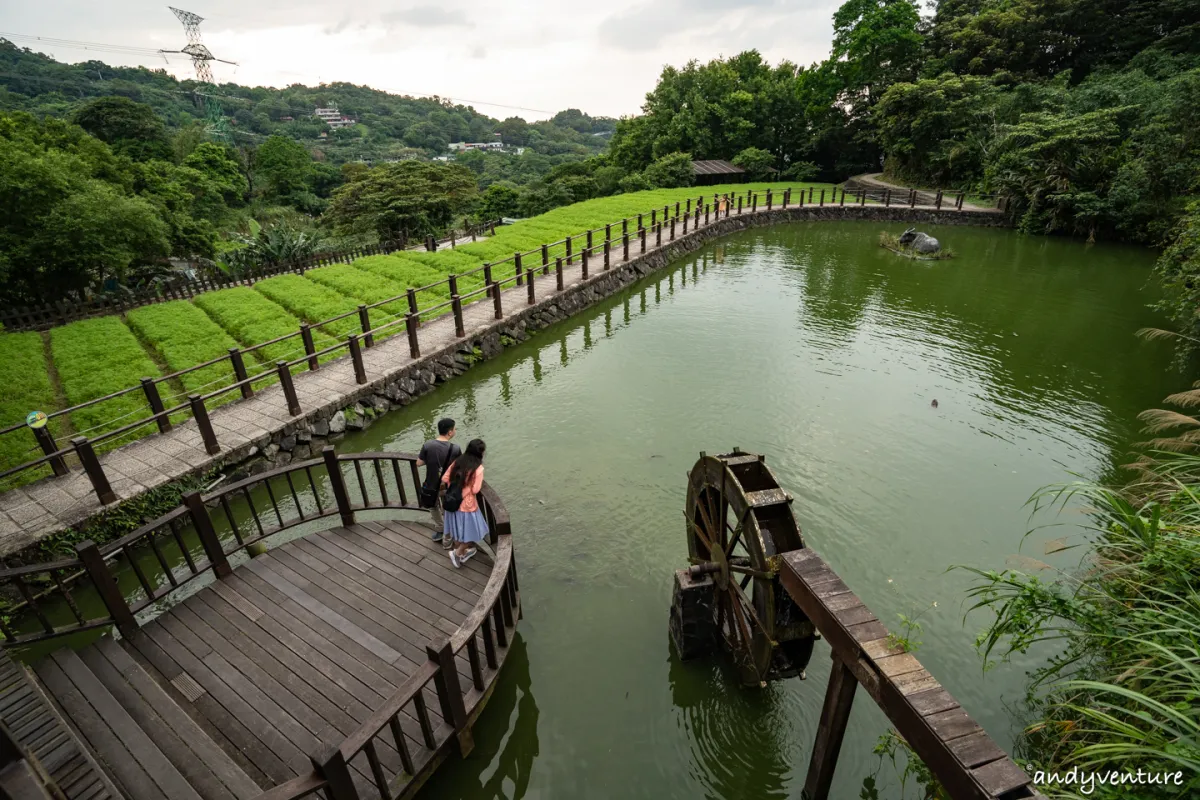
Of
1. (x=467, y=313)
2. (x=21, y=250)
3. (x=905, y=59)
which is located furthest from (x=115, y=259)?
(x=905, y=59)

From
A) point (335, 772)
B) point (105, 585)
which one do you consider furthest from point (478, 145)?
point (335, 772)

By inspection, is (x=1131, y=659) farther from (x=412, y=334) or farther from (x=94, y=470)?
(x=412, y=334)

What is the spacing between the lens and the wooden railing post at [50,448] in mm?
7007

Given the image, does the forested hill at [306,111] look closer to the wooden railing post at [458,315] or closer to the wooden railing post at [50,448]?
the wooden railing post at [458,315]

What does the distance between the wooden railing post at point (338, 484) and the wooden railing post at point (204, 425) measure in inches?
117

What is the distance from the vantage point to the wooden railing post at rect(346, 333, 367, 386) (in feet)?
32.3

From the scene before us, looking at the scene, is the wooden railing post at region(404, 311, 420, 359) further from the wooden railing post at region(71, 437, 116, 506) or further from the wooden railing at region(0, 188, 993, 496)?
the wooden railing post at region(71, 437, 116, 506)

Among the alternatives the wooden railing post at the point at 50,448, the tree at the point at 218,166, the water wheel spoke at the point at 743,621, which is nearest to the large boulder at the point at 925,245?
the water wheel spoke at the point at 743,621

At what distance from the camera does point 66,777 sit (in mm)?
3428

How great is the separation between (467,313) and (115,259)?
9478 mm

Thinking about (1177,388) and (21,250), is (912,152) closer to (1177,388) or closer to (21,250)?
(1177,388)

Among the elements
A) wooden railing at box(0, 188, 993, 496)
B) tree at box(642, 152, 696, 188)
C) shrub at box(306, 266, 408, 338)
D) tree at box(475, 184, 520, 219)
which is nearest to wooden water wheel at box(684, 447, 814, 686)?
wooden railing at box(0, 188, 993, 496)

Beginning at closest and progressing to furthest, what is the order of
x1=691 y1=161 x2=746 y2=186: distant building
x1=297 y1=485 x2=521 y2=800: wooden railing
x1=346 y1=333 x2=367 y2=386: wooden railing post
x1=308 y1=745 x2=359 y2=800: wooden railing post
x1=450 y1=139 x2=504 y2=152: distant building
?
x1=308 y1=745 x2=359 y2=800: wooden railing post, x1=297 y1=485 x2=521 y2=800: wooden railing, x1=346 y1=333 x2=367 y2=386: wooden railing post, x1=691 y1=161 x2=746 y2=186: distant building, x1=450 y1=139 x2=504 y2=152: distant building

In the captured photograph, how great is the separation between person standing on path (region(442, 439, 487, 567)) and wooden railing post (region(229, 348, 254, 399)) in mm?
5942
